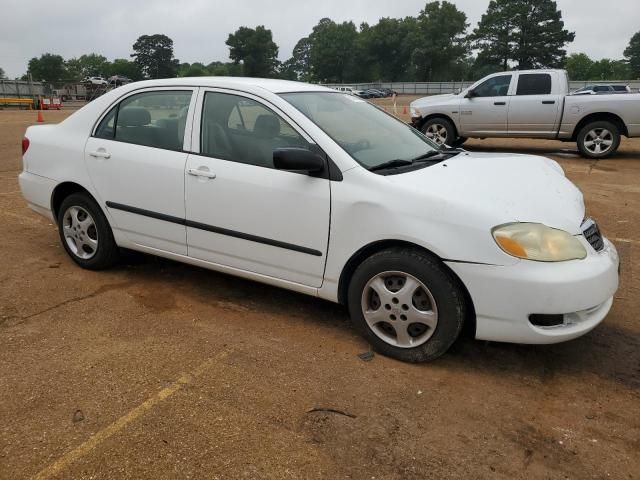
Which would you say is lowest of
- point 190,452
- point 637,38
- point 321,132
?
point 190,452

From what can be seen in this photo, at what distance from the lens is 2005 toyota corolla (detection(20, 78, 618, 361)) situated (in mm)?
2902

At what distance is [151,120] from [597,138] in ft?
31.7

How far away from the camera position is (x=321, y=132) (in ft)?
11.2

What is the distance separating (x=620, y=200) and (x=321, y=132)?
5.72 metres

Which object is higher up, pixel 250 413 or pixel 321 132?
pixel 321 132

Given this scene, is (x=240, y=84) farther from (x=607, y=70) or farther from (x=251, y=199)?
(x=607, y=70)

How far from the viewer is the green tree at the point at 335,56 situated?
106750mm

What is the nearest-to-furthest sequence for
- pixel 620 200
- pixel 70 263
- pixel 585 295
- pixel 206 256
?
pixel 585 295 → pixel 206 256 → pixel 70 263 → pixel 620 200

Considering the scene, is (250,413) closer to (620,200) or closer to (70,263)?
(70,263)

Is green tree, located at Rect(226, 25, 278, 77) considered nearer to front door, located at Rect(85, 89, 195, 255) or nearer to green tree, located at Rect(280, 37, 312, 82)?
green tree, located at Rect(280, 37, 312, 82)

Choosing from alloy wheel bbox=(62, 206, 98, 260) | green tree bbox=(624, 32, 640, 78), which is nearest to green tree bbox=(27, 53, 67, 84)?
green tree bbox=(624, 32, 640, 78)

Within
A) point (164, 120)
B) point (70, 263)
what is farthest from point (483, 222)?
point (70, 263)

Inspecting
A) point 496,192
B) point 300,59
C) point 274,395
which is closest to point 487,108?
point 496,192

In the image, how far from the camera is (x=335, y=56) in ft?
349
